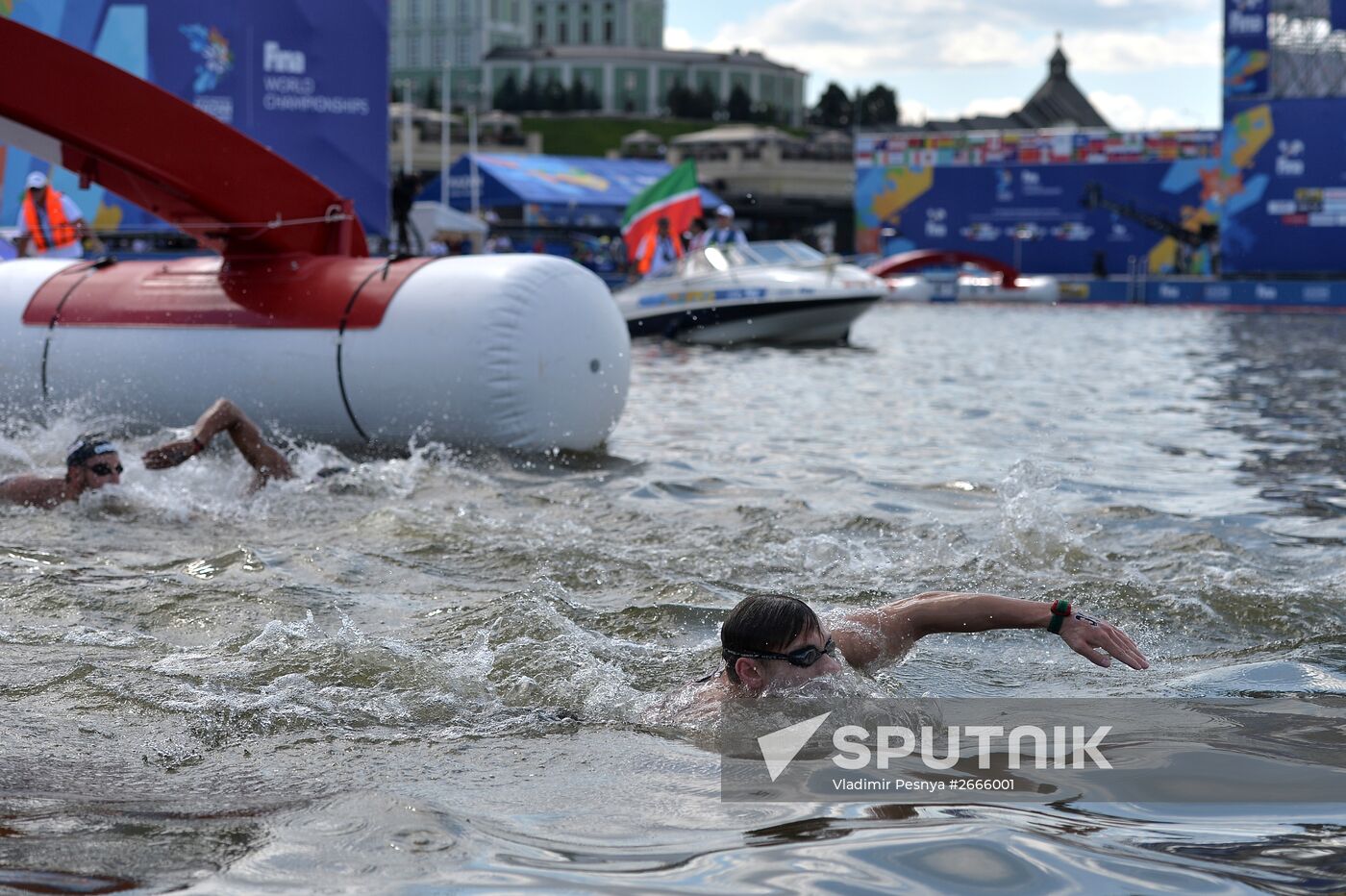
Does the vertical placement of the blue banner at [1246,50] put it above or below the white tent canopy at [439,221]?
above

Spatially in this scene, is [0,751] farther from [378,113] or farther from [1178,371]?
[378,113]

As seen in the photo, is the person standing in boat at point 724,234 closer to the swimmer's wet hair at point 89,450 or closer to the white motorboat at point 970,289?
the white motorboat at point 970,289

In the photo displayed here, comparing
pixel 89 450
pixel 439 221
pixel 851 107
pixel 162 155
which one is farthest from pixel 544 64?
pixel 89 450

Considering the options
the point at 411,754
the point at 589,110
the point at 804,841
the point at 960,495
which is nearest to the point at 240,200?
the point at 960,495

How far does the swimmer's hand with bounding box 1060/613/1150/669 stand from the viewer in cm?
394

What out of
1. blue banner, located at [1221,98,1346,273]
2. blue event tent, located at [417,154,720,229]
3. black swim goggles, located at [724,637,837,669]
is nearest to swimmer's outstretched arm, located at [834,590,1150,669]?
black swim goggles, located at [724,637,837,669]

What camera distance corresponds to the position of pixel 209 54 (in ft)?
69.8

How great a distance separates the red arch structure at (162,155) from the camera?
8.45m

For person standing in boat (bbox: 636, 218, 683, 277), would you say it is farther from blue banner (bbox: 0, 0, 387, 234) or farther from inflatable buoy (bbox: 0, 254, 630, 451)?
inflatable buoy (bbox: 0, 254, 630, 451)

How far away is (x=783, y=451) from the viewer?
979 centimetres

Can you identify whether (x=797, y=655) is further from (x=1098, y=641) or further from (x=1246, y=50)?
(x=1246, y=50)

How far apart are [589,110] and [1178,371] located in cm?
9509

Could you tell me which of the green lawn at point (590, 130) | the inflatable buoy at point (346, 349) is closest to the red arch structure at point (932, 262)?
the inflatable buoy at point (346, 349)

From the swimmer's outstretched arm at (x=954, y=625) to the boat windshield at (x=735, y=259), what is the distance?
1559 centimetres
